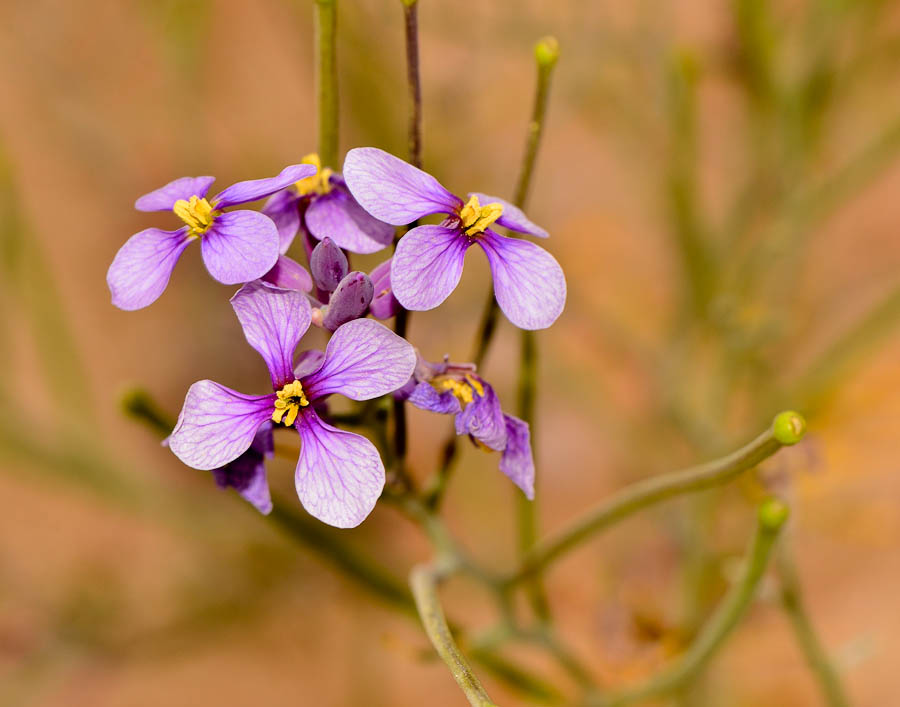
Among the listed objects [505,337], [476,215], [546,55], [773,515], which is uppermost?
[546,55]

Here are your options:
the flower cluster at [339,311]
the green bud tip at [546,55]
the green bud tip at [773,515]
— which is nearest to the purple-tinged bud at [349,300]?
the flower cluster at [339,311]

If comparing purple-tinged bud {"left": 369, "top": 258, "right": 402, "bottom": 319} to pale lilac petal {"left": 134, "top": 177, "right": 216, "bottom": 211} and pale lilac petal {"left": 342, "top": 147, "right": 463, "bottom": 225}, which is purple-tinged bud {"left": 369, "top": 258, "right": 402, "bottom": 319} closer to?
pale lilac petal {"left": 342, "top": 147, "right": 463, "bottom": 225}

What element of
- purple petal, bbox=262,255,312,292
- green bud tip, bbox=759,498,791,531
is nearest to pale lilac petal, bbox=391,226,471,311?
purple petal, bbox=262,255,312,292

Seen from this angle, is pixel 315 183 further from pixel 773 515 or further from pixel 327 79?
pixel 773 515

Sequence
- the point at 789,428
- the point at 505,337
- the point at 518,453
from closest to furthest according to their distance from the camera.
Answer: the point at 789,428
the point at 518,453
the point at 505,337

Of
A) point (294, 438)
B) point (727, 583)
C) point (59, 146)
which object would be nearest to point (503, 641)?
point (294, 438)

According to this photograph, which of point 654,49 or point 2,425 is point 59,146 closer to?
point 2,425

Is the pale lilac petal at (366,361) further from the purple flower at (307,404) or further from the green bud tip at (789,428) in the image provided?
the green bud tip at (789,428)

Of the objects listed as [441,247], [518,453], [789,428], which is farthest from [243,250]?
[789,428]
